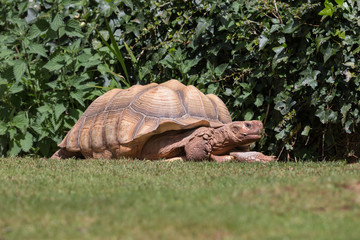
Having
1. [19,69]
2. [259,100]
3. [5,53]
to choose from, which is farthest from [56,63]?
[259,100]

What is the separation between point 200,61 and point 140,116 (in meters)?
1.45

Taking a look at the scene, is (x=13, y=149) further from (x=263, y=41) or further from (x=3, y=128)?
(x=263, y=41)

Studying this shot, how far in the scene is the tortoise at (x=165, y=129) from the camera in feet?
16.7

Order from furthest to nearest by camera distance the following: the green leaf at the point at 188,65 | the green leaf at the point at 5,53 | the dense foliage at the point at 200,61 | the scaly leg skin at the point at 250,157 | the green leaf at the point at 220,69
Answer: the green leaf at the point at 5,53
the green leaf at the point at 188,65
the green leaf at the point at 220,69
the dense foliage at the point at 200,61
the scaly leg skin at the point at 250,157

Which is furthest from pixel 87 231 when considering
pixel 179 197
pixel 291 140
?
pixel 291 140

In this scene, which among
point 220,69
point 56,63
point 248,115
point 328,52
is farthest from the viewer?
point 56,63

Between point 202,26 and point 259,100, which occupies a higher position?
point 202,26

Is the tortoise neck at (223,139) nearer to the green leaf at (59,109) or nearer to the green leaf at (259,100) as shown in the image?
the green leaf at (259,100)

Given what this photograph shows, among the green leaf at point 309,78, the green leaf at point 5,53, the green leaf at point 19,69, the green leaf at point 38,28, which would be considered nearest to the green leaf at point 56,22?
the green leaf at point 38,28

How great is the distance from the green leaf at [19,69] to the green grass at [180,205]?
2.23m

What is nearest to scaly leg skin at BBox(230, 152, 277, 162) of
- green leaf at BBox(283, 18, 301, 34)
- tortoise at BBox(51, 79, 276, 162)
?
tortoise at BBox(51, 79, 276, 162)

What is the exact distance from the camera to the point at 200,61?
631cm

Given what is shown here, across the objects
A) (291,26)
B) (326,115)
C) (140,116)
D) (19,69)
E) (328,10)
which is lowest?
(140,116)

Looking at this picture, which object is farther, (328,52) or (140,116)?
(140,116)
